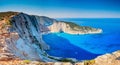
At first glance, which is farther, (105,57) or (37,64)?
(37,64)

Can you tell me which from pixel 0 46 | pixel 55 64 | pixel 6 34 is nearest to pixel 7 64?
pixel 55 64

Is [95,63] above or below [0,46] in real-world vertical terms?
below

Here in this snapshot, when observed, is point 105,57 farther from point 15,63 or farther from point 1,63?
point 1,63

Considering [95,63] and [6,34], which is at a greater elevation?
[6,34]

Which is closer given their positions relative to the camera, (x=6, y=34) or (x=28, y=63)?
(x=28, y=63)

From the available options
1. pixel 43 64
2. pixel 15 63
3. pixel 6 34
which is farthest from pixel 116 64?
pixel 6 34

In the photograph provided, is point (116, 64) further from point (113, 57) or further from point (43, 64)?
point (43, 64)

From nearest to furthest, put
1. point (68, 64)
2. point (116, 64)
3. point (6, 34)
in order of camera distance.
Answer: point (116, 64) < point (68, 64) < point (6, 34)

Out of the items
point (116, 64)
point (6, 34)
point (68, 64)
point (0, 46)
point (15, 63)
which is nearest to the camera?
point (116, 64)

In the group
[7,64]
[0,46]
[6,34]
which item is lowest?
[7,64]
